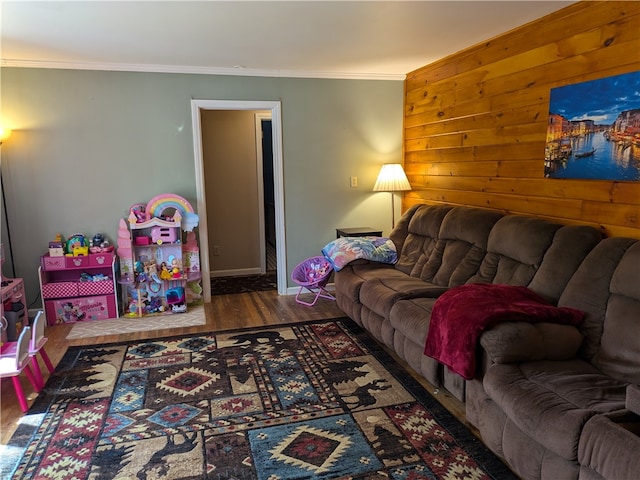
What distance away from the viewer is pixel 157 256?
4.41 m

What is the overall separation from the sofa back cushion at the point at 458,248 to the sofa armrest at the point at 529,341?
43.5 inches

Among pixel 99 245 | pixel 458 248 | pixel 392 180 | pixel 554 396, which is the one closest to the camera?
pixel 554 396

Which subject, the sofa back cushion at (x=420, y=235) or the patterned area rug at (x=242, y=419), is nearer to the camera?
the patterned area rug at (x=242, y=419)

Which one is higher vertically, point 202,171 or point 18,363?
point 202,171

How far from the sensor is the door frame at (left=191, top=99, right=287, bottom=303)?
441cm

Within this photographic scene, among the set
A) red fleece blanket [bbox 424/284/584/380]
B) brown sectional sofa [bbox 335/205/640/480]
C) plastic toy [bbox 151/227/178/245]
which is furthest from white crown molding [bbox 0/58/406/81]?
red fleece blanket [bbox 424/284/584/380]

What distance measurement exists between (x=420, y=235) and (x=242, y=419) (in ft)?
7.72

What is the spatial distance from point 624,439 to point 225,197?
483 centimetres

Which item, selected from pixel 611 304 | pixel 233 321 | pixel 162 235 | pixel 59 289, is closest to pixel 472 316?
pixel 611 304

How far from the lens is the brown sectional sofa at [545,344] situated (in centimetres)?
166

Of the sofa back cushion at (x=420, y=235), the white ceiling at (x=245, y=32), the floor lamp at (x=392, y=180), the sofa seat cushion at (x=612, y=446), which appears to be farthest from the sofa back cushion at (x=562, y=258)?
the floor lamp at (x=392, y=180)

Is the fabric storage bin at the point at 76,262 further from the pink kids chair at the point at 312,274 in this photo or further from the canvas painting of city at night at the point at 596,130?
the canvas painting of city at night at the point at 596,130

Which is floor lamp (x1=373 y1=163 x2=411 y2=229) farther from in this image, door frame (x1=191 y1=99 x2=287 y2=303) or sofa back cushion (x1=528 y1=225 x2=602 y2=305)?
sofa back cushion (x1=528 y1=225 x2=602 y2=305)

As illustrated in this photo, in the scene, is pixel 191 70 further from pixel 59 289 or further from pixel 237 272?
pixel 237 272
